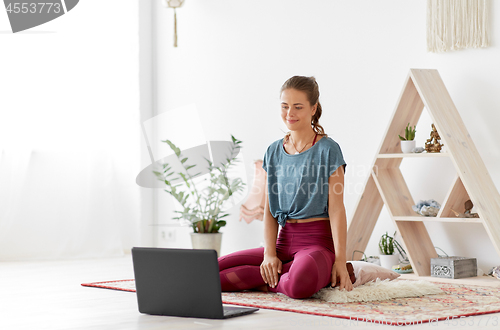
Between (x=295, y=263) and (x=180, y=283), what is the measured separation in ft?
1.62

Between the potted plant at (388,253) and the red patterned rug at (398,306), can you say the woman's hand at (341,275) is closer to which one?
the red patterned rug at (398,306)

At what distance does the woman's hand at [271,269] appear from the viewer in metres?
2.41

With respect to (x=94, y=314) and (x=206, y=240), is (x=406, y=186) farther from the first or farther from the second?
(x=94, y=314)

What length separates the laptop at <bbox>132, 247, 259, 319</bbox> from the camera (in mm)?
1951

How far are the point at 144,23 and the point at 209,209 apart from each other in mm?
1533

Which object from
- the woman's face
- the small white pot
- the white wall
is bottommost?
the small white pot

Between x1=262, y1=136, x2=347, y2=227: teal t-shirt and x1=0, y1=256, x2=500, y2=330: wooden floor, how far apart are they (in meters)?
0.46

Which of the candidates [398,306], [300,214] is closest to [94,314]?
[300,214]

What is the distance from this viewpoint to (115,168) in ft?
15.0

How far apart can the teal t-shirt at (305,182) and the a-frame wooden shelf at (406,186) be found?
2.30 ft

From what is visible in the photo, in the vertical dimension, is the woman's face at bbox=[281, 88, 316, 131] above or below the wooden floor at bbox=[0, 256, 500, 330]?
above

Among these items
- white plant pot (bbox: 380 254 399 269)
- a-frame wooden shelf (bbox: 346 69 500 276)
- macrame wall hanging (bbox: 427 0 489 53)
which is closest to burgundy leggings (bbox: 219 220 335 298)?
a-frame wooden shelf (bbox: 346 69 500 276)

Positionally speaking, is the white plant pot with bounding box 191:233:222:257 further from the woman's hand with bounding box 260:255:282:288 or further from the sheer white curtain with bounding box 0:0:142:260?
the woman's hand with bounding box 260:255:282:288

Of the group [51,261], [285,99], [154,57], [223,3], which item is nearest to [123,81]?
[154,57]
